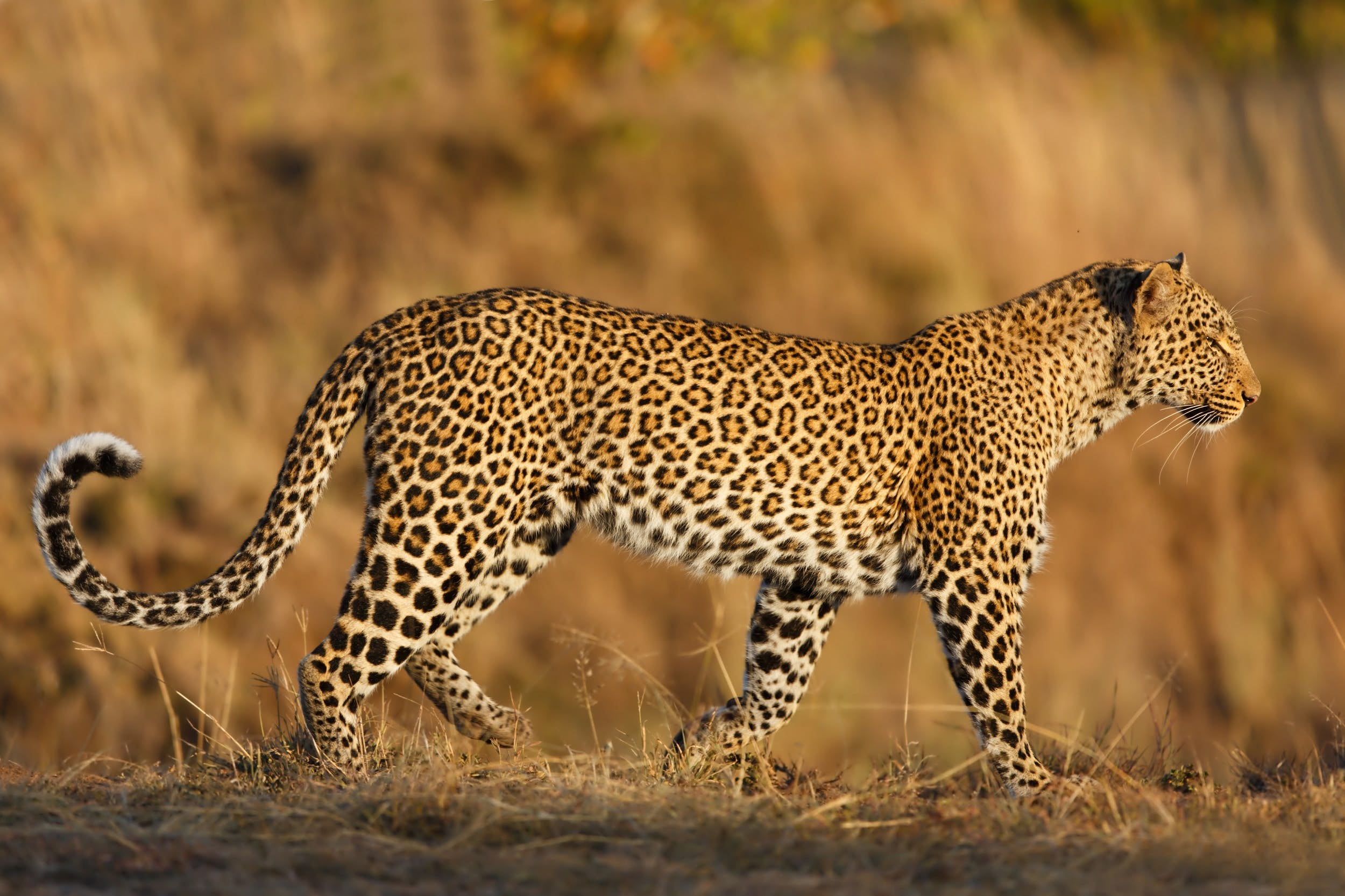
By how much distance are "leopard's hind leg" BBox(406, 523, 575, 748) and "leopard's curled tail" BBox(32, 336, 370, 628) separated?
2.92 ft

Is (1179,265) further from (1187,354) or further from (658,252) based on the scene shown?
(658,252)

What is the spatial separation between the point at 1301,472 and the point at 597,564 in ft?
21.2

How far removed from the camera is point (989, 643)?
22.9 feet

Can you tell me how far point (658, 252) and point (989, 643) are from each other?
10266 mm

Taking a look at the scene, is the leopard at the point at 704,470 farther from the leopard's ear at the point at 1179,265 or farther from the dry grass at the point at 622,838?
the dry grass at the point at 622,838

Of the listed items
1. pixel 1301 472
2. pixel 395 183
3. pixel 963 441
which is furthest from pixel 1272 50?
pixel 963 441

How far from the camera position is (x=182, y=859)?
4961 mm

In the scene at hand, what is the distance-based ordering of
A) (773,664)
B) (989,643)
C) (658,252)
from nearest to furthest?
(989,643) < (773,664) < (658,252)

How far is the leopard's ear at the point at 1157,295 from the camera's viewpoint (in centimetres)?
766

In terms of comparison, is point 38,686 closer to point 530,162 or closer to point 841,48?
point 530,162

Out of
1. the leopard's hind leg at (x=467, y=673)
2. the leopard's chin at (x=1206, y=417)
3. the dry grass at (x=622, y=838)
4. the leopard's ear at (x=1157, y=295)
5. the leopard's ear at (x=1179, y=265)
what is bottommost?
the dry grass at (x=622, y=838)

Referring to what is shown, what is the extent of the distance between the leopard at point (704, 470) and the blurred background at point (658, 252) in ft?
10.0

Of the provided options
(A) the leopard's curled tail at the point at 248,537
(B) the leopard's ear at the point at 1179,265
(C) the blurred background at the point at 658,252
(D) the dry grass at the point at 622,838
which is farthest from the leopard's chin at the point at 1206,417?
(A) the leopard's curled tail at the point at 248,537

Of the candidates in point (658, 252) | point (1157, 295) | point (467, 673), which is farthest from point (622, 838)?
point (658, 252)
